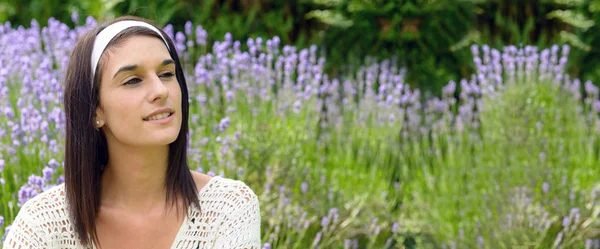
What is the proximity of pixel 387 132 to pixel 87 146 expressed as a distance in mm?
2596

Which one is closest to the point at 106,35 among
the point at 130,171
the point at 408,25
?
the point at 130,171

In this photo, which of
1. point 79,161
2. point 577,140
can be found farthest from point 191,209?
point 577,140

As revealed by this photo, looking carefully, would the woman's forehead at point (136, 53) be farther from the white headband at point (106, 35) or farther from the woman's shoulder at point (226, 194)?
the woman's shoulder at point (226, 194)

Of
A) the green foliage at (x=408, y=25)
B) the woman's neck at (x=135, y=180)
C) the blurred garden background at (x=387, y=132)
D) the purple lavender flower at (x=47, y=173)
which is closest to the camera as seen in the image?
the woman's neck at (x=135, y=180)

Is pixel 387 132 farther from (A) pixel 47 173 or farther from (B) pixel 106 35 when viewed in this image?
(B) pixel 106 35

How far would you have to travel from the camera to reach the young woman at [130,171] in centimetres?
203

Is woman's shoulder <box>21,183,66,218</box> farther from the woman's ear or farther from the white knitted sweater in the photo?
the woman's ear

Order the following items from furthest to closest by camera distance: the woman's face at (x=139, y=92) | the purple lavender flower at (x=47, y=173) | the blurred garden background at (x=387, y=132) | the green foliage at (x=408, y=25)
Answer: the green foliage at (x=408, y=25)
the blurred garden background at (x=387, y=132)
the purple lavender flower at (x=47, y=173)
the woman's face at (x=139, y=92)

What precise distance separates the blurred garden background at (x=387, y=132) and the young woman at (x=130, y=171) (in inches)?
22.5

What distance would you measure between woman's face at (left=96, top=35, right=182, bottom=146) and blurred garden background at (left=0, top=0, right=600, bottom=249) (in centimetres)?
77

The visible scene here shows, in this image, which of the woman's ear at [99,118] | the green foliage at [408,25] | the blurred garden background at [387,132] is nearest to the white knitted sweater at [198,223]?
the woman's ear at [99,118]

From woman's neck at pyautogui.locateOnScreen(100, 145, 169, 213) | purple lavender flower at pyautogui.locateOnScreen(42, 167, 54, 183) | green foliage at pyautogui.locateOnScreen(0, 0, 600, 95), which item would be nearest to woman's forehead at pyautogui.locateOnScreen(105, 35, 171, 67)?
woman's neck at pyautogui.locateOnScreen(100, 145, 169, 213)

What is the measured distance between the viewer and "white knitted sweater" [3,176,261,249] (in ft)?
6.82

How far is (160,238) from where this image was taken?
2.17m
